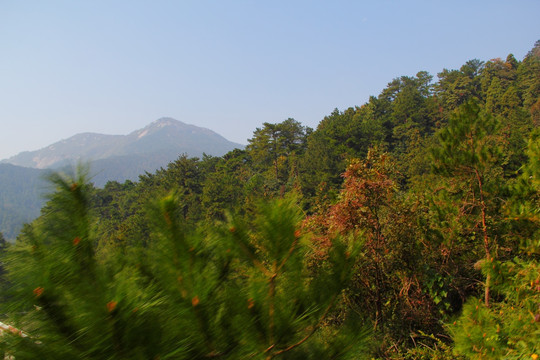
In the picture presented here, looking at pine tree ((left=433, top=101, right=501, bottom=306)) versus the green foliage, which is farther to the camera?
pine tree ((left=433, top=101, right=501, bottom=306))

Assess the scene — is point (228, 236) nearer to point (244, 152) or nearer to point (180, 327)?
point (180, 327)

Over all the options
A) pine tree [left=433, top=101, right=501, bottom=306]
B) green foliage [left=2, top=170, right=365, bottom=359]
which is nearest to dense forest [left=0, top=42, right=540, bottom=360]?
green foliage [left=2, top=170, right=365, bottom=359]

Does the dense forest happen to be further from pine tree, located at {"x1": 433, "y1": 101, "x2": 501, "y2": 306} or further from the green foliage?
pine tree, located at {"x1": 433, "y1": 101, "x2": 501, "y2": 306}

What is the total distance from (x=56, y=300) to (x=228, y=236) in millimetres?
648

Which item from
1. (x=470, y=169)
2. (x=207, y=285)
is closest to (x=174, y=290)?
(x=207, y=285)

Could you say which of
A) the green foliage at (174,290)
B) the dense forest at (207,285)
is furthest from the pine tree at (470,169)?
the green foliage at (174,290)

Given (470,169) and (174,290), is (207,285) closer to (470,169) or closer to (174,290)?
(174,290)

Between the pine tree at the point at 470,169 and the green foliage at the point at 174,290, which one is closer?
the green foliage at the point at 174,290

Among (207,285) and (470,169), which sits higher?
(207,285)

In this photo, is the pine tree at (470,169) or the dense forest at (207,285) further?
the pine tree at (470,169)

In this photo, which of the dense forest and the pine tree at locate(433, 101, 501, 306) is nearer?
the dense forest

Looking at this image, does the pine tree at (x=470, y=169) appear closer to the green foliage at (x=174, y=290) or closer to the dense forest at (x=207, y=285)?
the dense forest at (x=207, y=285)

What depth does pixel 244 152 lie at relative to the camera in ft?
124

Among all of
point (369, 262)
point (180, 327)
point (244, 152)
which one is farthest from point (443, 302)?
point (244, 152)
